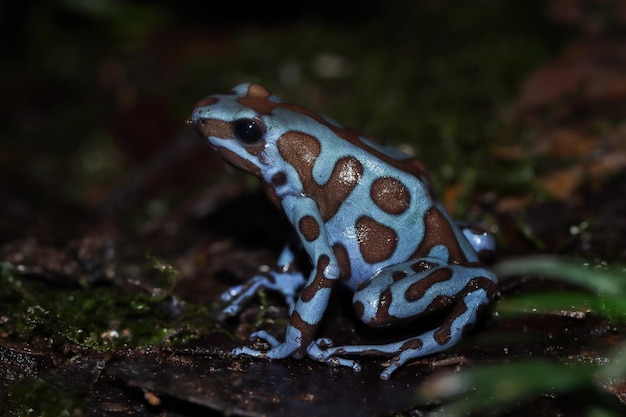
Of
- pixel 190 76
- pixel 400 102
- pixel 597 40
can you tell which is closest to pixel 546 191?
pixel 400 102

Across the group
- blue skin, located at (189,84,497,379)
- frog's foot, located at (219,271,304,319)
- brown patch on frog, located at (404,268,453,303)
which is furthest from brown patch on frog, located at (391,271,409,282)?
frog's foot, located at (219,271,304,319)

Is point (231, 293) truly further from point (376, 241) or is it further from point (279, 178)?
point (376, 241)

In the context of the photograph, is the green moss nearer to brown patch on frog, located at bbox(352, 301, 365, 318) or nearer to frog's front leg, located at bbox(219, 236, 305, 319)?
frog's front leg, located at bbox(219, 236, 305, 319)

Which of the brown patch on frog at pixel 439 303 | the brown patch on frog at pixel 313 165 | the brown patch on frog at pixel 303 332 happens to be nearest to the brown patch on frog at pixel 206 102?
the brown patch on frog at pixel 313 165

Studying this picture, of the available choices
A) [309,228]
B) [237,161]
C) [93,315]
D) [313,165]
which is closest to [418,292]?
[309,228]

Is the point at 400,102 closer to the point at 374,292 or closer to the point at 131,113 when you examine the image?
the point at 131,113

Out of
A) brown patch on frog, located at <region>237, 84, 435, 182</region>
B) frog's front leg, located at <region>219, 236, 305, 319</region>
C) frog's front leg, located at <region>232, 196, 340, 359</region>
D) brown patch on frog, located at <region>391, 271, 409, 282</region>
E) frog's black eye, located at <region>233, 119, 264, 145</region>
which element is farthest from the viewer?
frog's front leg, located at <region>219, 236, 305, 319</region>
